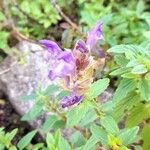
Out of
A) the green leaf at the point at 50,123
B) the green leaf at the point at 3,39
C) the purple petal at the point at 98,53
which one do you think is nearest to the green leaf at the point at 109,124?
the green leaf at the point at 50,123

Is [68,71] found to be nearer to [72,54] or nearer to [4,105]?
[72,54]

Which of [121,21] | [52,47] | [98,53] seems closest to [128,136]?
[52,47]

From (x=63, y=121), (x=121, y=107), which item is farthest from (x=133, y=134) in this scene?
(x=63, y=121)

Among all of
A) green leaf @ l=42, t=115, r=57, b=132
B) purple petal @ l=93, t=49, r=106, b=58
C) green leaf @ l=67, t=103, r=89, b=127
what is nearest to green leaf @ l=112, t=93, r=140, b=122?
green leaf @ l=67, t=103, r=89, b=127

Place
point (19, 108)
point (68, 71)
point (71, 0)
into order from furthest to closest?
point (71, 0) < point (19, 108) < point (68, 71)

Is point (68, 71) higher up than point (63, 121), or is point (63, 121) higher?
point (68, 71)

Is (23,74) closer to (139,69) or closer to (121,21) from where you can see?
(121,21)
